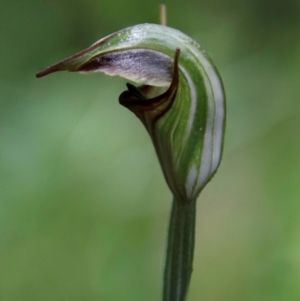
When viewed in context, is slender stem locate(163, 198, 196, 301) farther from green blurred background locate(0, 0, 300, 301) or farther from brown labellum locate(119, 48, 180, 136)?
green blurred background locate(0, 0, 300, 301)

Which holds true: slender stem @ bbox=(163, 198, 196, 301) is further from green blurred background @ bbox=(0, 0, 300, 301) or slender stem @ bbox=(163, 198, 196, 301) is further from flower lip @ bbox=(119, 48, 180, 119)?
green blurred background @ bbox=(0, 0, 300, 301)

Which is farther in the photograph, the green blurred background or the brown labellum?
the green blurred background

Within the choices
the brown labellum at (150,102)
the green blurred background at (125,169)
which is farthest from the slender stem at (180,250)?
the green blurred background at (125,169)

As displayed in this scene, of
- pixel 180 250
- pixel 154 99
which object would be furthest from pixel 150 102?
A: pixel 180 250

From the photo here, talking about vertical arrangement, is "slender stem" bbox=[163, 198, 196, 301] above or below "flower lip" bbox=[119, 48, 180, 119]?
below

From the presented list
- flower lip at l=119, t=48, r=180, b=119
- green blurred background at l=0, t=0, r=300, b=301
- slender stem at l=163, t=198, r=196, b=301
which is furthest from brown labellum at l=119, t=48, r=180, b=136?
green blurred background at l=0, t=0, r=300, b=301

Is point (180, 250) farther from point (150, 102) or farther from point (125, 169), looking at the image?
point (125, 169)
